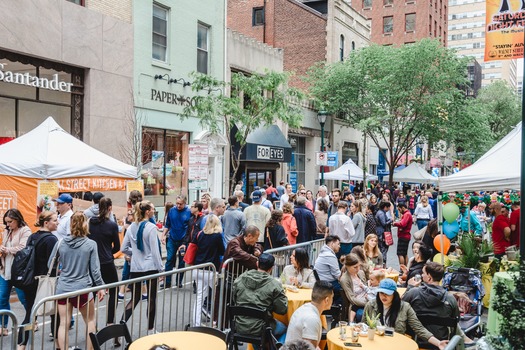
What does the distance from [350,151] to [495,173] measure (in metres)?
28.7

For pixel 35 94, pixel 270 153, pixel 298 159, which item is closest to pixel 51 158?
pixel 35 94

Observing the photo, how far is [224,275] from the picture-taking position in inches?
315

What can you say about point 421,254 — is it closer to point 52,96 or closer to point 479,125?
point 52,96

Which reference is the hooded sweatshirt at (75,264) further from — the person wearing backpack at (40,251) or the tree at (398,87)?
the tree at (398,87)

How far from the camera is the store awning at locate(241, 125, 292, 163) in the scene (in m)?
23.2

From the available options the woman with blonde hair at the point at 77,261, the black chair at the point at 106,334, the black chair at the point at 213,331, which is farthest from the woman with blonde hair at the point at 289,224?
the black chair at the point at 106,334

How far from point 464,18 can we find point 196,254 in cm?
13108

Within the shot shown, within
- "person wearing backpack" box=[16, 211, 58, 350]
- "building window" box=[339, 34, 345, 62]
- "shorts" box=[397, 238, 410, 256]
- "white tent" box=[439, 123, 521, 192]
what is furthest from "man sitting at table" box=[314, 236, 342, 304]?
"building window" box=[339, 34, 345, 62]

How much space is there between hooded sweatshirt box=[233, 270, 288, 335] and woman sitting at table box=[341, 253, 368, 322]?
173cm

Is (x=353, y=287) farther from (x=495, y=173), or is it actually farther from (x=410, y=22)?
(x=410, y=22)

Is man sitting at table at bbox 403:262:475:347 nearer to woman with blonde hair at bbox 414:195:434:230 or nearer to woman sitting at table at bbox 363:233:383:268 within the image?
woman sitting at table at bbox 363:233:383:268

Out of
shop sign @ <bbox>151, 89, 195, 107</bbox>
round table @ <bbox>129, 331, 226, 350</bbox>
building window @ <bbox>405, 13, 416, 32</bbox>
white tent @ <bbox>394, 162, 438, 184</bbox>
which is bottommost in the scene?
round table @ <bbox>129, 331, 226, 350</bbox>

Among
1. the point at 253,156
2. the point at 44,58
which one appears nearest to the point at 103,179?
the point at 44,58

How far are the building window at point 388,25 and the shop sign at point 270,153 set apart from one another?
38.3m
